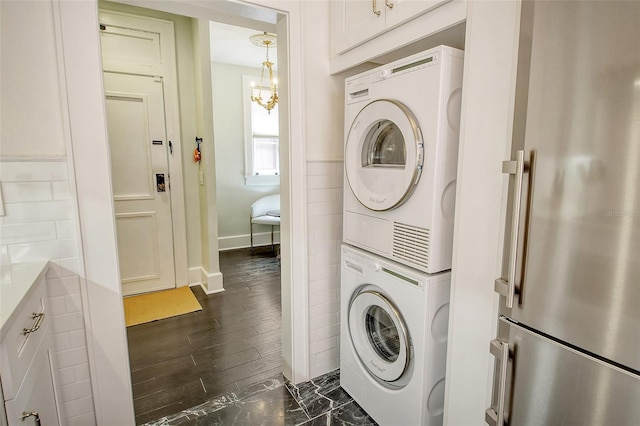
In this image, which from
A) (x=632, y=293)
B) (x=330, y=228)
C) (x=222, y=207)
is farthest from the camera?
(x=222, y=207)

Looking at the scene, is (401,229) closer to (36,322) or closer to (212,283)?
(36,322)

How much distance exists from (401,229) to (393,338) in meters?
0.55

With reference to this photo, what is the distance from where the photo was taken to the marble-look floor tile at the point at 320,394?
1.86 metres

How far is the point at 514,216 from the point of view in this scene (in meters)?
0.99

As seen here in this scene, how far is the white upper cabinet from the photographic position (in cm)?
137

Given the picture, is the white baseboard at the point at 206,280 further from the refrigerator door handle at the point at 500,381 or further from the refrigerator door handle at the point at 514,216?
the refrigerator door handle at the point at 514,216

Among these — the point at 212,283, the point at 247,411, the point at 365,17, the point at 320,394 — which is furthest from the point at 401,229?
the point at 212,283

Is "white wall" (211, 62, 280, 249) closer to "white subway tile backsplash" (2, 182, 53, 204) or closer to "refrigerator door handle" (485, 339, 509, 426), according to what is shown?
"white subway tile backsplash" (2, 182, 53, 204)

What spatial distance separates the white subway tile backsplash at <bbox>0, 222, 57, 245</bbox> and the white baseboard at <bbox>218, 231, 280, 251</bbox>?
3.62m

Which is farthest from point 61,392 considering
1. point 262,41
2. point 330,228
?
point 262,41

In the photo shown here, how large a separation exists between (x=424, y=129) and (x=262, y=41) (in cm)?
295

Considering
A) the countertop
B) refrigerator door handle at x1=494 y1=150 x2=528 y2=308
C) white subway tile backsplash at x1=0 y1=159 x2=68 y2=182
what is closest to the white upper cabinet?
refrigerator door handle at x1=494 y1=150 x2=528 y2=308

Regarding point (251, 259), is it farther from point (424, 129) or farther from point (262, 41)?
point (424, 129)

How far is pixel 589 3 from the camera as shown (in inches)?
31.5
